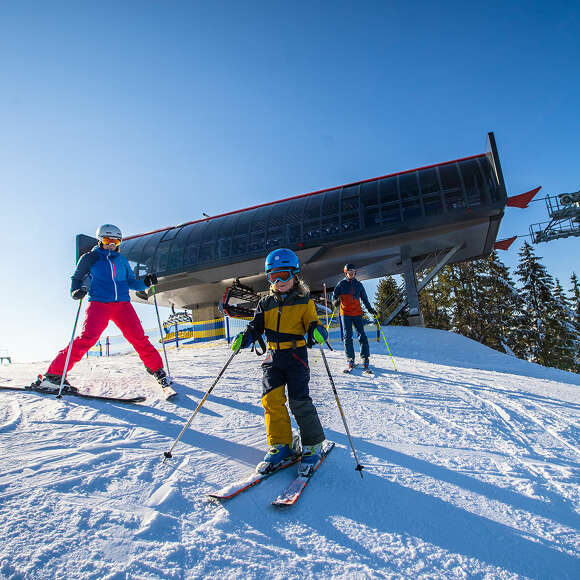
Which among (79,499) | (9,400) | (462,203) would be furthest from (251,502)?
(462,203)

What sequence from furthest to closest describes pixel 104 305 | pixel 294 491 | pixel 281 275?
pixel 104 305
pixel 281 275
pixel 294 491

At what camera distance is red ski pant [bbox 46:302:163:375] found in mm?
3654

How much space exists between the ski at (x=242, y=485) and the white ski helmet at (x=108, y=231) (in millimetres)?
3407

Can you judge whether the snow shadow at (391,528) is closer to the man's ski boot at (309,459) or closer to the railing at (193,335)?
the man's ski boot at (309,459)

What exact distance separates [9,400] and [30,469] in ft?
6.54

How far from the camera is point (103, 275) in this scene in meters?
3.82

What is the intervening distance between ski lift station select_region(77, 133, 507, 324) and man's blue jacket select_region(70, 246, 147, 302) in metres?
12.5

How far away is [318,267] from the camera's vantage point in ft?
62.4

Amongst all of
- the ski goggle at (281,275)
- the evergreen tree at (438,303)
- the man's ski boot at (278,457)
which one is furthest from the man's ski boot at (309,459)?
the evergreen tree at (438,303)

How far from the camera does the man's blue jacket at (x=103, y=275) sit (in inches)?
147

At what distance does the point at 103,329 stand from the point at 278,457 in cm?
282

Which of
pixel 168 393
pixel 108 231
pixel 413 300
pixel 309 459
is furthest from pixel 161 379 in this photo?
pixel 413 300

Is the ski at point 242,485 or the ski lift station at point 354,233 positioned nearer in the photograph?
the ski at point 242,485

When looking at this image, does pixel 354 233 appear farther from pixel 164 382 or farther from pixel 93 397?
pixel 93 397
